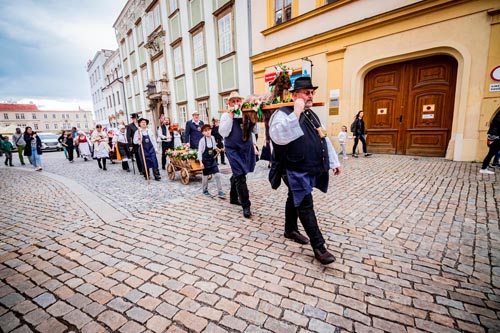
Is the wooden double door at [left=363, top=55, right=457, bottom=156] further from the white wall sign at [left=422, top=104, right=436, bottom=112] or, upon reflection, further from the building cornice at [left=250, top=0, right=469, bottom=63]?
the building cornice at [left=250, top=0, right=469, bottom=63]

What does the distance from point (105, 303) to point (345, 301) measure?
213 centimetres

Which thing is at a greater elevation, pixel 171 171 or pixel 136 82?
pixel 136 82

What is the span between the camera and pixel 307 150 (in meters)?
2.53

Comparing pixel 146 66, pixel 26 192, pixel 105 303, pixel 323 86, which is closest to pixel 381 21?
pixel 323 86

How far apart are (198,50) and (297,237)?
1556 centimetres

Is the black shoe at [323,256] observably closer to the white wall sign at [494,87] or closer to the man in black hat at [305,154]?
the man in black hat at [305,154]

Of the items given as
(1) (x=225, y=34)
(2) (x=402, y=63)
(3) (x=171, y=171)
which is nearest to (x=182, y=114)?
(1) (x=225, y=34)

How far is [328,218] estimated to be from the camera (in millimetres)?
3820

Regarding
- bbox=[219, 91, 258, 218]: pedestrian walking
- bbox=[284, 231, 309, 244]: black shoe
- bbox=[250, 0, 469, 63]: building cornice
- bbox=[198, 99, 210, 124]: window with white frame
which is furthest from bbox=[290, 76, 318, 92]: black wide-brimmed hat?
bbox=[198, 99, 210, 124]: window with white frame

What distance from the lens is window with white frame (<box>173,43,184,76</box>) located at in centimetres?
1725

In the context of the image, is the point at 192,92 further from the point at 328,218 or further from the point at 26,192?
the point at 328,218

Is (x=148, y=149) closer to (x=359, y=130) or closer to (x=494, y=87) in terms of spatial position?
(x=359, y=130)

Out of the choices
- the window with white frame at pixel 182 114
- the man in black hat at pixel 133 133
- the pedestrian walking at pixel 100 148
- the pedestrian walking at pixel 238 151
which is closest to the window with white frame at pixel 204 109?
the window with white frame at pixel 182 114

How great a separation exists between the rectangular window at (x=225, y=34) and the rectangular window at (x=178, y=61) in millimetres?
4835
